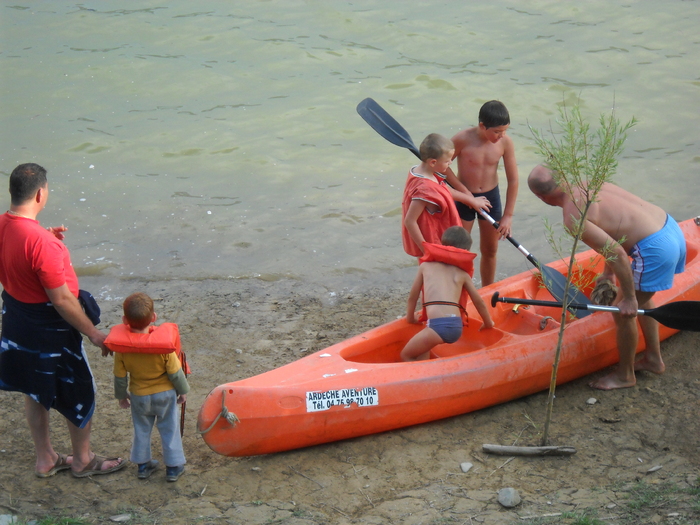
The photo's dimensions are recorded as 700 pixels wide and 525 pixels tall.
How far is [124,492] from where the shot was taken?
379 centimetres

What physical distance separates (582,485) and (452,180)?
2.44m

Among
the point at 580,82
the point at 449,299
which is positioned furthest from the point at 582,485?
the point at 580,82

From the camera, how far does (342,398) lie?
13.6 feet

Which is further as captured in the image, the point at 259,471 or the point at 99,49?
the point at 99,49

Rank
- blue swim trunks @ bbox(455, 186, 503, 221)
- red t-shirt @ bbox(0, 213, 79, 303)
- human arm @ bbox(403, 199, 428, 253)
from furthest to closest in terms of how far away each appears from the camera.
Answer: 1. blue swim trunks @ bbox(455, 186, 503, 221)
2. human arm @ bbox(403, 199, 428, 253)
3. red t-shirt @ bbox(0, 213, 79, 303)

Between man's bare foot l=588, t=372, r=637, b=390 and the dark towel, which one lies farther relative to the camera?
man's bare foot l=588, t=372, r=637, b=390

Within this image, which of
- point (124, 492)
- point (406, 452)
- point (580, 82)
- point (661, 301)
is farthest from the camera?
point (580, 82)

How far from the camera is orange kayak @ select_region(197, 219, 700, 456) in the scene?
13.0 ft

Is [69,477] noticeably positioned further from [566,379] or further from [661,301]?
[661,301]

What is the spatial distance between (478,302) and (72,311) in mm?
2494

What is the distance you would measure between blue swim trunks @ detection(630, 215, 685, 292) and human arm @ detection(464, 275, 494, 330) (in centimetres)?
99

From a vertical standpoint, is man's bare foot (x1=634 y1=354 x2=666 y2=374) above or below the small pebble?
above

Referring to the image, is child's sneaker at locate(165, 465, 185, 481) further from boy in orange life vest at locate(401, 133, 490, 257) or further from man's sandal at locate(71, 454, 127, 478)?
boy in orange life vest at locate(401, 133, 490, 257)

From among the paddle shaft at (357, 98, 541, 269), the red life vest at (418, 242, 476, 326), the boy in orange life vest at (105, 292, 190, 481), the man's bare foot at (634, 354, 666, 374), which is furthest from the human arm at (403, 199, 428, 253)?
the boy in orange life vest at (105, 292, 190, 481)
